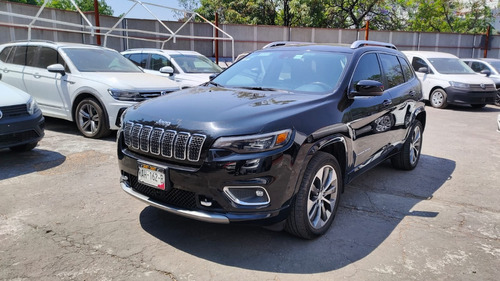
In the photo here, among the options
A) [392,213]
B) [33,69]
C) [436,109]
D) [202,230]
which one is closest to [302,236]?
[202,230]

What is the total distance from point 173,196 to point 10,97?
3789mm

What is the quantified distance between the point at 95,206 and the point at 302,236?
2200 millimetres

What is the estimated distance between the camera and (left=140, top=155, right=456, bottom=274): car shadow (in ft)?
10.3

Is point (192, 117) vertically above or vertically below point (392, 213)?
above

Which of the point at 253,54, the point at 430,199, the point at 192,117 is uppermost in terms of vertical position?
the point at 253,54

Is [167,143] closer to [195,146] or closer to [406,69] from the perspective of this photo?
[195,146]

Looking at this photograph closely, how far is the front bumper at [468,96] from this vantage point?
12.0 m

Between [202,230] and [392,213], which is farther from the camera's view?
[392,213]

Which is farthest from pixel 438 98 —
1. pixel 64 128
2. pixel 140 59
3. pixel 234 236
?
pixel 234 236

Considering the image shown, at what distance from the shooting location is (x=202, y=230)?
11.9ft

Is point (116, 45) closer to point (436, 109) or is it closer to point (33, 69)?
point (33, 69)

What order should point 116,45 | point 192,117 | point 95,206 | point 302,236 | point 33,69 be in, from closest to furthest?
point 192,117
point 302,236
point 95,206
point 33,69
point 116,45

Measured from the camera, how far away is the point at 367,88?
383cm

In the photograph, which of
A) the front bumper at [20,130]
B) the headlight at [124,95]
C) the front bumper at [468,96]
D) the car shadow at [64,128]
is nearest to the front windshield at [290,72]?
the headlight at [124,95]
